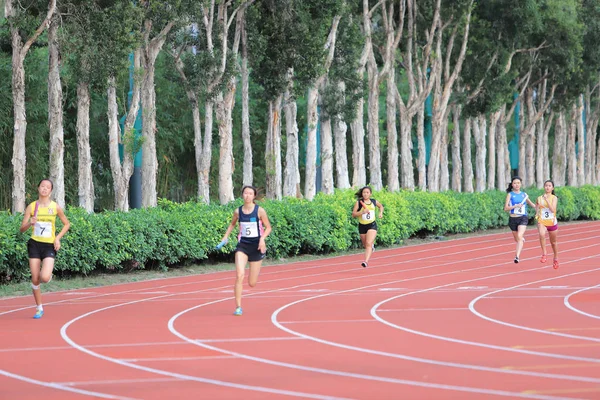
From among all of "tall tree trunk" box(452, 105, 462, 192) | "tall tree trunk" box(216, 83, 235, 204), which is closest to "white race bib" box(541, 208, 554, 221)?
"tall tree trunk" box(216, 83, 235, 204)

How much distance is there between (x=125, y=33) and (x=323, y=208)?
7736 mm

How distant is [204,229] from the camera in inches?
907

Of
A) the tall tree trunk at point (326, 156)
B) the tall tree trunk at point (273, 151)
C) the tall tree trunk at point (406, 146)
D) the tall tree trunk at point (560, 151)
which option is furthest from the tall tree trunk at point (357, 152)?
the tall tree trunk at point (560, 151)

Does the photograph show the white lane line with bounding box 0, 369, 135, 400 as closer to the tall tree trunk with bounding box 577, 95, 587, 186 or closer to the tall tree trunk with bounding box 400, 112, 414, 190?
the tall tree trunk with bounding box 400, 112, 414, 190

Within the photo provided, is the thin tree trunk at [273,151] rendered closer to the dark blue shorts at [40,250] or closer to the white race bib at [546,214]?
the white race bib at [546,214]

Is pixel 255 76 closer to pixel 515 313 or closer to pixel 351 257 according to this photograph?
pixel 351 257

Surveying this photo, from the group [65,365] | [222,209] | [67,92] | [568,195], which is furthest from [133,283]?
[568,195]

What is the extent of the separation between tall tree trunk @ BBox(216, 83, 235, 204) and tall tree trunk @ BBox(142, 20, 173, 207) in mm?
2550

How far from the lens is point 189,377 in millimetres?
8781

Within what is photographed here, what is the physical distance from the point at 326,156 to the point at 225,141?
433 centimetres

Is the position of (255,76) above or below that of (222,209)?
above

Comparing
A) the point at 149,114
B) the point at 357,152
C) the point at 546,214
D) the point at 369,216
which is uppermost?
the point at 149,114

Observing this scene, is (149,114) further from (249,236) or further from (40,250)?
(249,236)

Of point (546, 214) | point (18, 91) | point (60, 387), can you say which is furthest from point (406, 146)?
point (60, 387)
